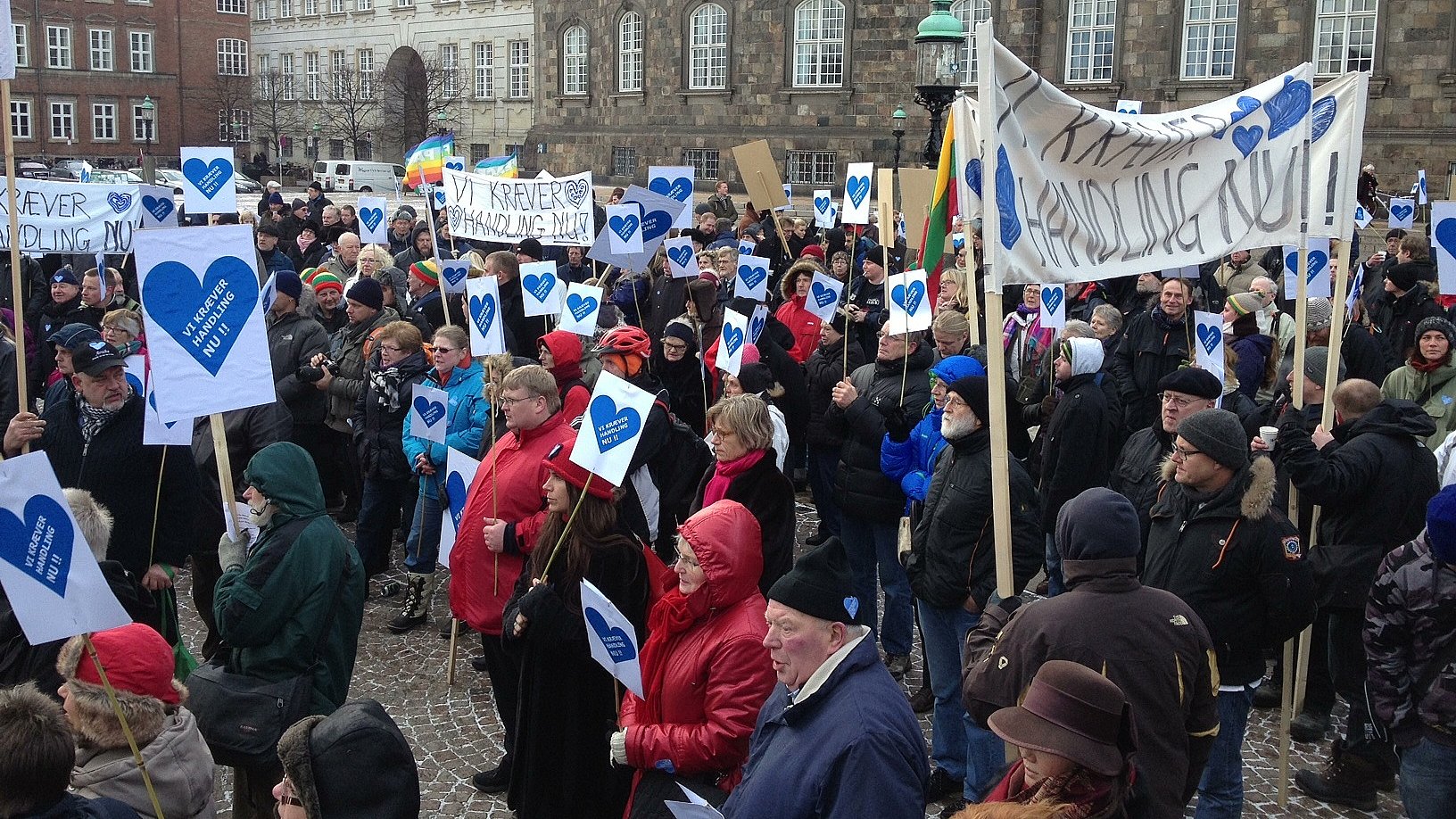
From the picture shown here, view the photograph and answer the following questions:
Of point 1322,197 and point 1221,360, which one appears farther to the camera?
point 1221,360

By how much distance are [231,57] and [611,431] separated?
225 ft

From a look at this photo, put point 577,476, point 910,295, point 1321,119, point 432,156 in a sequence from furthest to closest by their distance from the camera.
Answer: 1. point 432,156
2. point 910,295
3. point 1321,119
4. point 577,476

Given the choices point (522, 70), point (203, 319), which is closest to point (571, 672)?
point (203, 319)

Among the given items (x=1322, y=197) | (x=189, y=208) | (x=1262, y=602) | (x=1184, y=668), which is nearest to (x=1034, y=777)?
(x=1184, y=668)

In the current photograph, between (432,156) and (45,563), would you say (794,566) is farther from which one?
(432,156)

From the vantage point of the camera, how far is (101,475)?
5.84 meters

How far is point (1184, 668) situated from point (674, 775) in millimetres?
1536

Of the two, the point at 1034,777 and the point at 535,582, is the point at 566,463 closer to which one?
the point at 535,582

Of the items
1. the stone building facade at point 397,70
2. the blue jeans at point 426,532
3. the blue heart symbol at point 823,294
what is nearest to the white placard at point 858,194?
the blue heart symbol at point 823,294

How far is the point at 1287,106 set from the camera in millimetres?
5355

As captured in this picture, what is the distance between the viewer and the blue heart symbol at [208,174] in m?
11.1

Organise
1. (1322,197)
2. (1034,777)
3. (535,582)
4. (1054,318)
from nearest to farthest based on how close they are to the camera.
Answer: (1034,777)
(535,582)
(1322,197)
(1054,318)

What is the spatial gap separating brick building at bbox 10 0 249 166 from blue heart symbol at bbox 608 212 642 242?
2139 inches

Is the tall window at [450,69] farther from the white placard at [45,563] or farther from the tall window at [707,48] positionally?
the white placard at [45,563]
